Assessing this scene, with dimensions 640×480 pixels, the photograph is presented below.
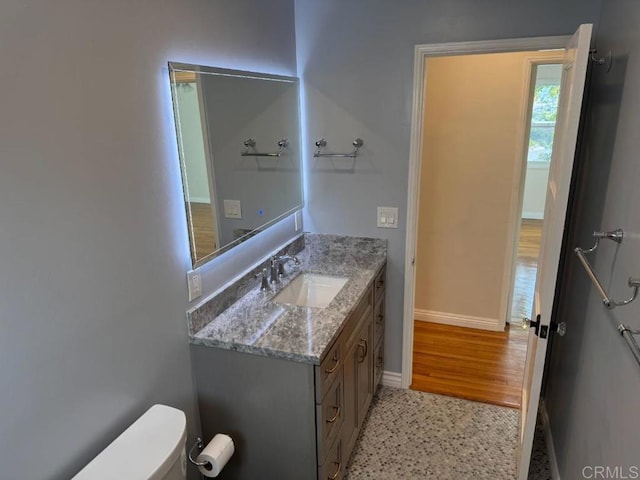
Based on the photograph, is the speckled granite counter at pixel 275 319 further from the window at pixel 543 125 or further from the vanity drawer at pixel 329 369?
the window at pixel 543 125

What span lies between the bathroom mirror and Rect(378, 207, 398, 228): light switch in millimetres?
503

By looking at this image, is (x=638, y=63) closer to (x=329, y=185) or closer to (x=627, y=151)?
(x=627, y=151)

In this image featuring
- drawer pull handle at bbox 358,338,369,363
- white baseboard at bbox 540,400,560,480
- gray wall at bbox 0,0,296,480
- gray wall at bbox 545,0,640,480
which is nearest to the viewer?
gray wall at bbox 0,0,296,480

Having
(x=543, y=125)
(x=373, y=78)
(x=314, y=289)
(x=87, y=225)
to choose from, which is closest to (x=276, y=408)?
(x=314, y=289)

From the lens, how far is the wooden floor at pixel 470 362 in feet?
9.56

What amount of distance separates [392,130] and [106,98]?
161 cm

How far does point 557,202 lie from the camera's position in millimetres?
1684

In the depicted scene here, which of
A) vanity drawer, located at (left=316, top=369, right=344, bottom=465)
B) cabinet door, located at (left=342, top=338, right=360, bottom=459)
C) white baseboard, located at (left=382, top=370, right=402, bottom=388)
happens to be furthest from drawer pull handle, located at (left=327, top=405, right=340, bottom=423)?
white baseboard, located at (left=382, top=370, right=402, bottom=388)

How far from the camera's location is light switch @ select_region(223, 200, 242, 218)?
6.66ft

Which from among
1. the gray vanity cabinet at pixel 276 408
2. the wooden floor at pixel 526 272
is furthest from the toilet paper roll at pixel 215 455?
the wooden floor at pixel 526 272

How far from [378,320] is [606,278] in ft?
4.43

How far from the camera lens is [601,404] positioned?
153cm

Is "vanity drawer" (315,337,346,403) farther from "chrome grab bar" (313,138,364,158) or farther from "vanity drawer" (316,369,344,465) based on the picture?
"chrome grab bar" (313,138,364,158)

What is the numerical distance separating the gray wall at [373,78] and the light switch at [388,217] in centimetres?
3
